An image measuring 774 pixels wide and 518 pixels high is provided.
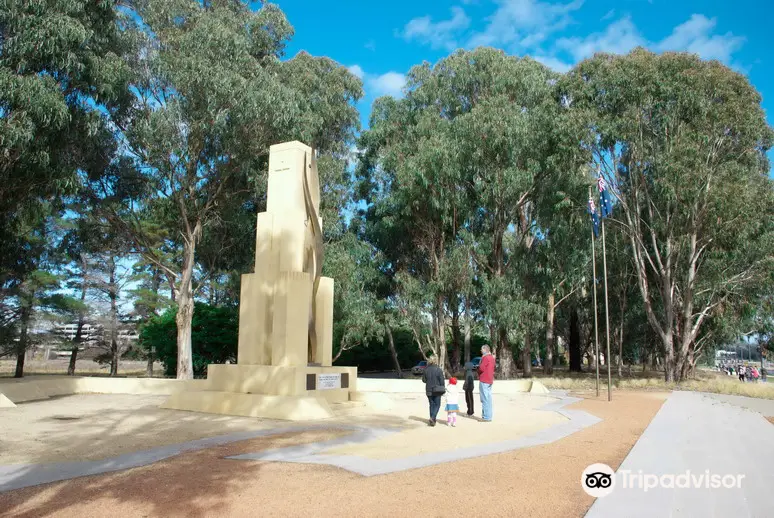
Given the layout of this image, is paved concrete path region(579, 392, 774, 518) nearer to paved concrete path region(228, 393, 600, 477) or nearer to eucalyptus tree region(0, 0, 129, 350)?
paved concrete path region(228, 393, 600, 477)

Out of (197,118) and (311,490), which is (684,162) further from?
(311,490)

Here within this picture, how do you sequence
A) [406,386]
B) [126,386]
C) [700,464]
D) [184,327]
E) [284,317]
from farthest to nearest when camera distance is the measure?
[184,327], [406,386], [126,386], [284,317], [700,464]

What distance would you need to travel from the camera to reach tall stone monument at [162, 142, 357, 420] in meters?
13.3

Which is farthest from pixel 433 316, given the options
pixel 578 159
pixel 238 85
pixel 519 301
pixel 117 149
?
pixel 117 149

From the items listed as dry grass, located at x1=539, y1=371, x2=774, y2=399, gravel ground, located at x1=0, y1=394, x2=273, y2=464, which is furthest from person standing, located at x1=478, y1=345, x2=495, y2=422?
dry grass, located at x1=539, y1=371, x2=774, y2=399

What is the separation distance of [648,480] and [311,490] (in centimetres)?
350

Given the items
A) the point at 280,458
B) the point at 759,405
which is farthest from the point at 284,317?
the point at 759,405

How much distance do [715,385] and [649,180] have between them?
926 cm

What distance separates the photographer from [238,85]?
22.2 m

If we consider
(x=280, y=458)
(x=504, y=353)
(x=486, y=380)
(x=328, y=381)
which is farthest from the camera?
(x=504, y=353)

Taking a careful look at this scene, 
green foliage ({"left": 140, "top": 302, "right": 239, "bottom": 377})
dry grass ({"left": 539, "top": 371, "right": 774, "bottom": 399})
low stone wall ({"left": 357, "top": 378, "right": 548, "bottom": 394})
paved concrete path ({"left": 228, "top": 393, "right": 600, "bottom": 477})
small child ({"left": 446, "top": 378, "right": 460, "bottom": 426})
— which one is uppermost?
green foliage ({"left": 140, "top": 302, "right": 239, "bottom": 377})

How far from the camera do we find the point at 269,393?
525 inches

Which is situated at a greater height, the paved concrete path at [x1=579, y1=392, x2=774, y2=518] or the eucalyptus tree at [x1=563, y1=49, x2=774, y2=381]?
the eucalyptus tree at [x1=563, y1=49, x2=774, y2=381]

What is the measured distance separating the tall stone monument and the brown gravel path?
576 cm
